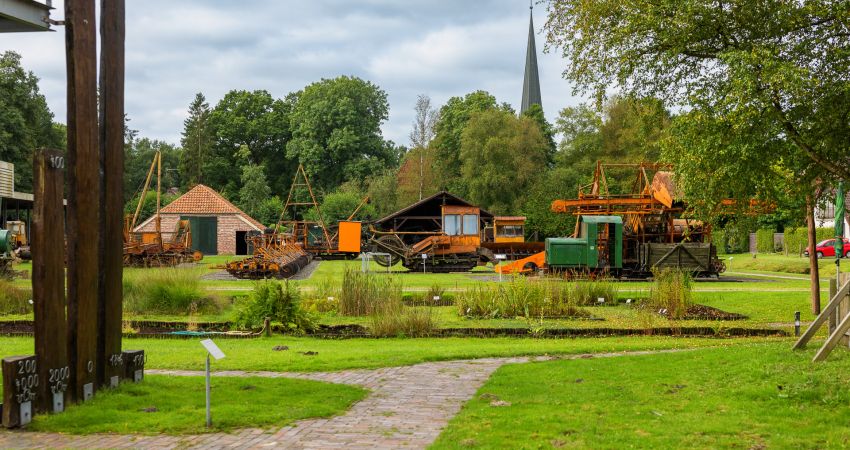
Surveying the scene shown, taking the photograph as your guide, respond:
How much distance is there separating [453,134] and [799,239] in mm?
29711

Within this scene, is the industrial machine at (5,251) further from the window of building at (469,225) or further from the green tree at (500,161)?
the green tree at (500,161)

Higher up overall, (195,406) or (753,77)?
(753,77)

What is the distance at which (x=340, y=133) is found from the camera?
78000 millimetres

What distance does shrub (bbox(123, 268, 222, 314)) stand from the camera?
1803cm

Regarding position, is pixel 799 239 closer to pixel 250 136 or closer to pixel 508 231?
pixel 508 231

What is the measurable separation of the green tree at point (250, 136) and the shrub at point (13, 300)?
6415 cm

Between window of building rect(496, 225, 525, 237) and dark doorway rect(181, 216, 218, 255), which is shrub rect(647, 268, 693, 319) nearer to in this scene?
window of building rect(496, 225, 525, 237)

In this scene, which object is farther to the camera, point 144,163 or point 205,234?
point 144,163

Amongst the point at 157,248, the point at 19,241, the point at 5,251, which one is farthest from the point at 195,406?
the point at 19,241

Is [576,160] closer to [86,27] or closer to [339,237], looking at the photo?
[339,237]

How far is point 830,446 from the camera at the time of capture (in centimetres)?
602

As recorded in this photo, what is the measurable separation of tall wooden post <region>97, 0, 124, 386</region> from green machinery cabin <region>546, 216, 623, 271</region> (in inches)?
894

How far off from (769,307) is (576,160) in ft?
159

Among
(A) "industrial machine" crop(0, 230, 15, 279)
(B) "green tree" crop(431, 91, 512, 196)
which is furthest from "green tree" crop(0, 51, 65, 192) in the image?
(B) "green tree" crop(431, 91, 512, 196)
